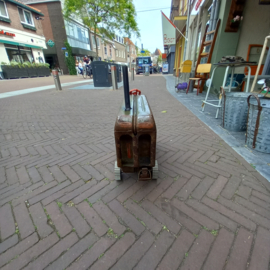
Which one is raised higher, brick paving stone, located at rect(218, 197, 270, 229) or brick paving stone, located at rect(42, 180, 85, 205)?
brick paving stone, located at rect(42, 180, 85, 205)

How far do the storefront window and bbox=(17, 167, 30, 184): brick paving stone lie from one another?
67.4 feet

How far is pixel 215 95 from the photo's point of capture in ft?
20.8

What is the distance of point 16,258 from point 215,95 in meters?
7.12

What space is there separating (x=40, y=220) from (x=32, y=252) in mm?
→ 285

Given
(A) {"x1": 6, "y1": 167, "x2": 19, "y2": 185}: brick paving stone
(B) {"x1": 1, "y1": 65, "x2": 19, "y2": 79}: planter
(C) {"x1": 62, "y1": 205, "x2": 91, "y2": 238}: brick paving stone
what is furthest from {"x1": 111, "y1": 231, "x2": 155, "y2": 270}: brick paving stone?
(B) {"x1": 1, "y1": 65, "x2": 19, "y2": 79}: planter

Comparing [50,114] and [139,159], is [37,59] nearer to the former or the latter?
[50,114]

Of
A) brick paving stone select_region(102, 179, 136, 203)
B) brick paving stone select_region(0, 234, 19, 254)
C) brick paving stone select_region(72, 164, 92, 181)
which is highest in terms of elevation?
brick paving stone select_region(72, 164, 92, 181)

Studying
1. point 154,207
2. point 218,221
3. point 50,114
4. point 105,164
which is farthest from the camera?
point 50,114

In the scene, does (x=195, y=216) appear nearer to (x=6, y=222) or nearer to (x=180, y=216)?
(x=180, y=216)

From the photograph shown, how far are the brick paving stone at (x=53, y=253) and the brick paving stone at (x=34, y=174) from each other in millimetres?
983

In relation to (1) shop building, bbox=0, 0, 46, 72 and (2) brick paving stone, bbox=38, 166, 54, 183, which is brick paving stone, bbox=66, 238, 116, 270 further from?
(1) shop building, bbox=0, 0, 46, 72

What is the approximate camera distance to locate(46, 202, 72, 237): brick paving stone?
1.34 m

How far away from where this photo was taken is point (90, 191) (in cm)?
176

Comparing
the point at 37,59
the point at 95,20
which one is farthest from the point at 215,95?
the point at 37,59
